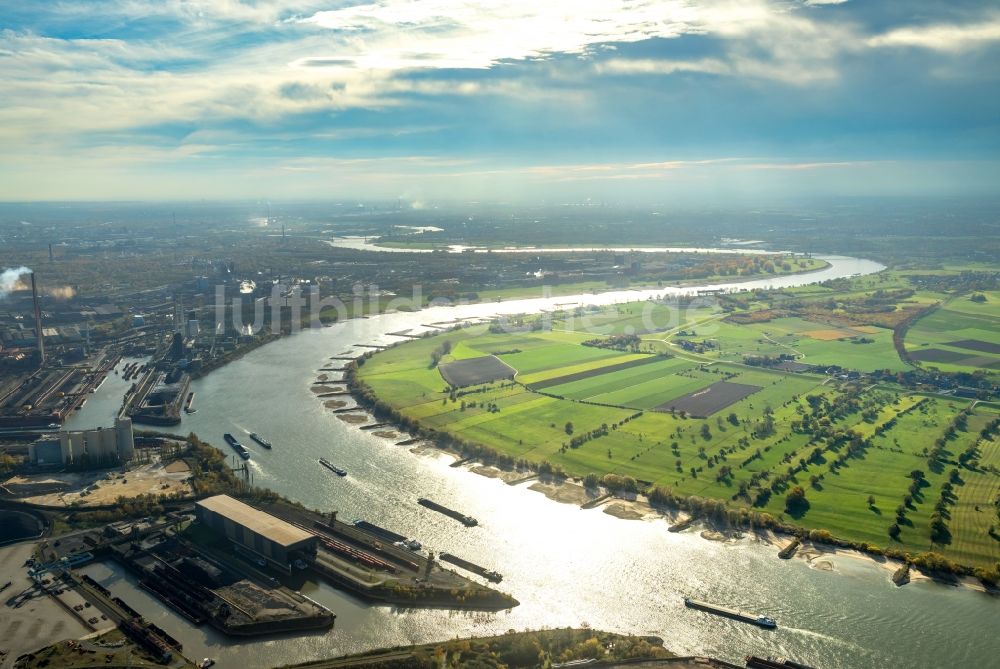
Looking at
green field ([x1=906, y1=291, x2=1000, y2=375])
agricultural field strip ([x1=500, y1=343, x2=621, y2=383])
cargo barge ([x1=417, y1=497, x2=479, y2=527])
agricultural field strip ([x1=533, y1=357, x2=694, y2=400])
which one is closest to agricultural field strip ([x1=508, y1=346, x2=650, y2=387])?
agricultural field strip ([x1=500, y1=343, x2=621, y2=383])

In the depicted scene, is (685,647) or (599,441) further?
(599,441)

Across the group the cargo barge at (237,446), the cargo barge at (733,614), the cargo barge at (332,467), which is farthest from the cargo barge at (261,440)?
the cargo barge at (733,614)

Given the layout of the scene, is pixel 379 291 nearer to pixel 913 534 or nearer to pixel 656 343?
pixel 656 343

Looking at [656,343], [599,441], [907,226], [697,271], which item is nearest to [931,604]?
[599,441]

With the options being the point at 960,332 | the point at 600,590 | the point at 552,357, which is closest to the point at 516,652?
the point at 600,590

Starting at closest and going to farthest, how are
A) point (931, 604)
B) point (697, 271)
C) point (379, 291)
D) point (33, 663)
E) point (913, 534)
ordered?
point (33, 663), point (931, 604), point (913, 534), point (379, 291), point (697, 271)

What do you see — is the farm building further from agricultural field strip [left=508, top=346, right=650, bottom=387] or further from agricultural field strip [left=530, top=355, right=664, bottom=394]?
agricultural field strip [left=508, top=346, right=650, bottom=387]
